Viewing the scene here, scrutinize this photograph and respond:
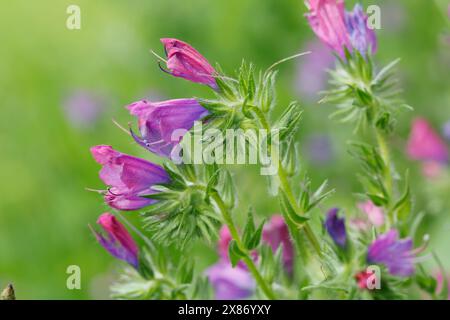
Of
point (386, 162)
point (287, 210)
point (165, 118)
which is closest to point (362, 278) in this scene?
point (287, 210)

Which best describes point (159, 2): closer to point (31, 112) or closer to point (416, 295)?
point (31, 112)

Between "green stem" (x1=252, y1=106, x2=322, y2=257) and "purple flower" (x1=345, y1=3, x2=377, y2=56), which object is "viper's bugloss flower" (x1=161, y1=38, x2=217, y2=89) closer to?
"green stem" (x1=252, y1=106, x2=322, y2=257)

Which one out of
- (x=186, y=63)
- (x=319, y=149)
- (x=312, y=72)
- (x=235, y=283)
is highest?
(x=312, y=72)

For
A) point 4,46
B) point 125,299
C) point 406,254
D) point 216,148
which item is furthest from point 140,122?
point 4,46

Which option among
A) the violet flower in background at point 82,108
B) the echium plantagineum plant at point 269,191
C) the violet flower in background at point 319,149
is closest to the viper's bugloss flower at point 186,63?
the echium plantagineum plant at point 269,191

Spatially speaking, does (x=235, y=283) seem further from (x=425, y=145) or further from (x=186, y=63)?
(x=425, y=145)

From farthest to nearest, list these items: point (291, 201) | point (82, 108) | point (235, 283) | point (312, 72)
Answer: point (82, 108) < point (312, 72) < point (235, 283) < point (291, 201)
